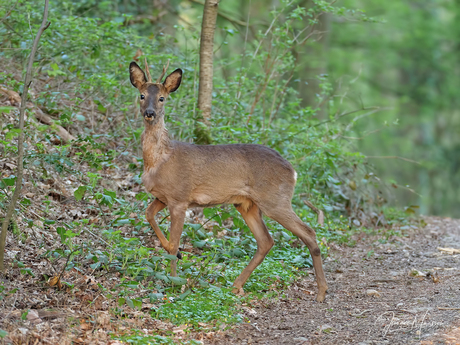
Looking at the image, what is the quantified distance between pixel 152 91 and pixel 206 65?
7.83 feet

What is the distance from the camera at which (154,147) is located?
6.57m

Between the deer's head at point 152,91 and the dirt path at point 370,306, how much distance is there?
2410mm

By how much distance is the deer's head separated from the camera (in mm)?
6426

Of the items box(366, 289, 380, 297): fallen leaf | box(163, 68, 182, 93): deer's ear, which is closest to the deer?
box(163, 68, 182, 93): deer's ear

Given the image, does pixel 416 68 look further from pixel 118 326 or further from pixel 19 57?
pixel 118 326

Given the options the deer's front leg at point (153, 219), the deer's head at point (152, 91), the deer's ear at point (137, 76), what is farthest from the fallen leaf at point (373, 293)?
the deer's ear at point (137, 76)

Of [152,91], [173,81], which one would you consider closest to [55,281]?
[152,91]

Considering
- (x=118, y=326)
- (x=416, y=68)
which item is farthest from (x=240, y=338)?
(x=416, y=68)

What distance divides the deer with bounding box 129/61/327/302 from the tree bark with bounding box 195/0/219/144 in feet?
5.84

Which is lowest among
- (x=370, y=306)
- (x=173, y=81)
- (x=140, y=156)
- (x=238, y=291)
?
(x=238, y=291)

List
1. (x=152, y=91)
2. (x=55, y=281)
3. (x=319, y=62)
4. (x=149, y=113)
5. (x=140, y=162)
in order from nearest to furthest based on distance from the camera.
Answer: (x=55, y=281)
(x=149, y=113)
(x=152, y=91)
(x=140, y=162)
(x=319, y=62)

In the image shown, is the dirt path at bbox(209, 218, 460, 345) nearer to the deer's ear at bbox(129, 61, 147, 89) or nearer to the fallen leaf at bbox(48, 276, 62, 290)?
the fallen leaf at bbox(48, 276, 62, 290)

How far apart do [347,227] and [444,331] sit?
186 inches

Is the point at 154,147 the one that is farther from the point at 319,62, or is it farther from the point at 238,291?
the point at 319,62
